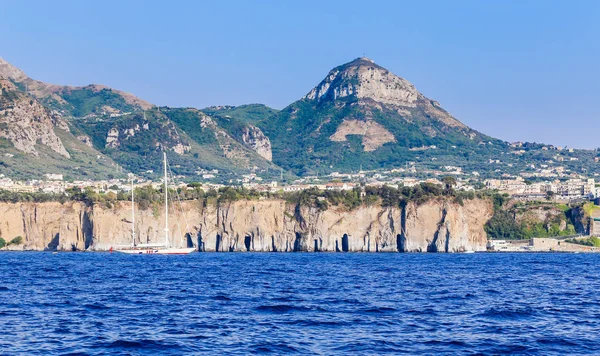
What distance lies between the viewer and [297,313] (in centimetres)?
4778

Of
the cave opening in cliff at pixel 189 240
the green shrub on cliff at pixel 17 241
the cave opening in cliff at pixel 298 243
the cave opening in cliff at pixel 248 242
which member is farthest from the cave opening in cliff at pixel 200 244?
the green shrub on cliff at pixel 17 241

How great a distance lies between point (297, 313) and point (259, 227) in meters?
93.1

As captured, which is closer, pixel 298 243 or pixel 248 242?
pixel 248 242

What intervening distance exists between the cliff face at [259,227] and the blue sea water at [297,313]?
60.3 meters

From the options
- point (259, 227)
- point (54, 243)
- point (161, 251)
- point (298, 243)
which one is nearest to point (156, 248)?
point (161, 251)

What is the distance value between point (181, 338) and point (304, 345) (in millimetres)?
4796

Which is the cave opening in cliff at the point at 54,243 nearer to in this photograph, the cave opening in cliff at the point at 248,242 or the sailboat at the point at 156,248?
the sailboat at the point at 156,248

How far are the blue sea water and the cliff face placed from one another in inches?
2374

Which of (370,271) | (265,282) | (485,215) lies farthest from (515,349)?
(485,215)

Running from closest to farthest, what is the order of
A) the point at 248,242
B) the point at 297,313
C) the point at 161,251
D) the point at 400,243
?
the point at 297,313 < the point at 161,251 < the point at 400,243 < the point at 248,242

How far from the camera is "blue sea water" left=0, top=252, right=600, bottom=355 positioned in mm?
38250

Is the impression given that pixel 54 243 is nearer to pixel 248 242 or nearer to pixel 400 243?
pixel 248 242

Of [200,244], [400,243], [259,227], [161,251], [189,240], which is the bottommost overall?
[161,251]

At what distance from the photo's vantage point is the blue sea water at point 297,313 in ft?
125
